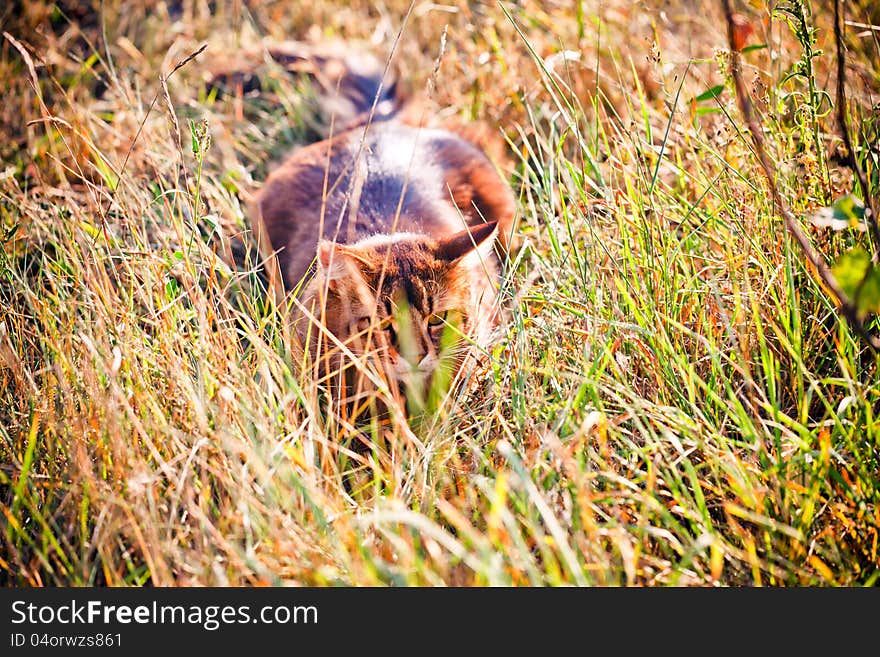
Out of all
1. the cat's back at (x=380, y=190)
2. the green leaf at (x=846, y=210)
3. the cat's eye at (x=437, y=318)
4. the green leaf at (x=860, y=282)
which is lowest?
the cat's eye at (x=437, y=318)

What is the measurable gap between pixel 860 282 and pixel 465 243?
44.5 inches

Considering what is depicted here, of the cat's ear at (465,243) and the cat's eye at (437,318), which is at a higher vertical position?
the cat's ear at (465,243)

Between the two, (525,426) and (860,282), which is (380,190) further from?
(860,282)

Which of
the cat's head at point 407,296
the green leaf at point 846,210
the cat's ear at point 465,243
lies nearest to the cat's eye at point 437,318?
the cat's head at point 407,296

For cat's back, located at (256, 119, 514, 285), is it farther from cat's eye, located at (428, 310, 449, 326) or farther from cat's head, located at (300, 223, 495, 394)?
cat's eye, located at (428, 310, 449, 326)

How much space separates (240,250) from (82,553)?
1726 millimetres

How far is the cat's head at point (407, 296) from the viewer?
7.00 ft

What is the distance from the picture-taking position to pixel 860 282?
1.22m

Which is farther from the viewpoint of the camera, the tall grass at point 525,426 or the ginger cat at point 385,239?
the ginger cat at point 385,239

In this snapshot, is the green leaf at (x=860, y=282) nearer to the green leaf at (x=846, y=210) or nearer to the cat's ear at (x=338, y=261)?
the green leaf at (x=846, y=210)

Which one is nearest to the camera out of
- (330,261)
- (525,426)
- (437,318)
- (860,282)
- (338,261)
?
(860,282)

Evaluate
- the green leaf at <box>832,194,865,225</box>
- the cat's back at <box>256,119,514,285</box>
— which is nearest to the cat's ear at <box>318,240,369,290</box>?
the cat's back at <box>256,119,514,285</box>

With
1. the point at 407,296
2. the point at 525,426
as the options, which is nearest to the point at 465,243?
the point at 407,296

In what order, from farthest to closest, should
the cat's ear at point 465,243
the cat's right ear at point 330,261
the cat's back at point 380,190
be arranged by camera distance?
the cat's back at point 380,190, the cat's ear at point 465,243, the cat's right ear at point 330,261
